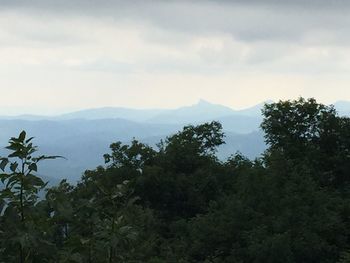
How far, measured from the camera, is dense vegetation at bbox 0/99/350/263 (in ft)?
9.10

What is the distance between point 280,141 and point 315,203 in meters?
15.5

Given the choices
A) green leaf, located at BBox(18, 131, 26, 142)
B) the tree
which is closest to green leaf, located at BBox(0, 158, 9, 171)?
the tree

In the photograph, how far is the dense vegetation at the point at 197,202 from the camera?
109 inches

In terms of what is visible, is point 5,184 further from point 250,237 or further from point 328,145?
point 328,145

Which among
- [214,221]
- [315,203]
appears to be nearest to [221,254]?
[214,221]

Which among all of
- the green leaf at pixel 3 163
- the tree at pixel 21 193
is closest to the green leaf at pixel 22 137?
the tree at pixel 21 193

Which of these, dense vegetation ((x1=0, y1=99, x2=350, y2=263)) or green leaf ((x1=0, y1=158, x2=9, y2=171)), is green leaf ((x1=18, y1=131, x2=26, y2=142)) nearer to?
dense vegetation ((x1=0, y1=99, x2=350, y2=263))

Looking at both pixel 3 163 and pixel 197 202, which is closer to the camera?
pixel 3 163

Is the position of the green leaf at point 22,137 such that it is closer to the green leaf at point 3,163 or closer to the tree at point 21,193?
the tree at point 21,193

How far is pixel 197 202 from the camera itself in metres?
39.1

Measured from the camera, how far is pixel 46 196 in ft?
9.15

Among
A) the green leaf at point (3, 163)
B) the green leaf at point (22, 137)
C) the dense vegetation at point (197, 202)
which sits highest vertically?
the green leaf at point (22, 137)

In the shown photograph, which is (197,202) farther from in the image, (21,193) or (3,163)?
(3,163)

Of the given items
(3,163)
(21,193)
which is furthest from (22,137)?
(21,193)
